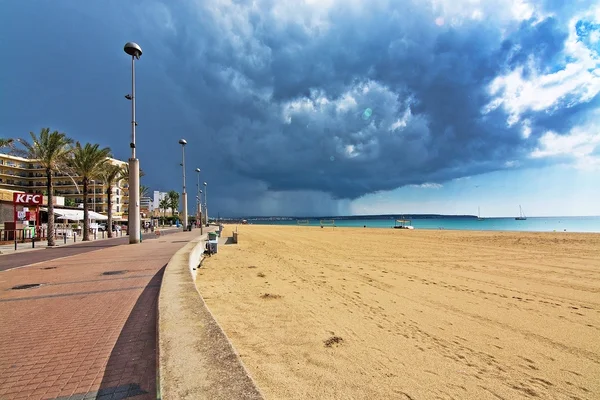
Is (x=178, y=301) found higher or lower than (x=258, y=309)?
higher

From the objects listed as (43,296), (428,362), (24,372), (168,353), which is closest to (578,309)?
(428,362)

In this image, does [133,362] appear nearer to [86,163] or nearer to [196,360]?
[196,360]

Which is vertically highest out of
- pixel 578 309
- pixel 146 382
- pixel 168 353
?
pixel 168 353

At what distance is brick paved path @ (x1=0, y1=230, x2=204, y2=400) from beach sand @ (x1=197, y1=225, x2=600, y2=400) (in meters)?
1.26

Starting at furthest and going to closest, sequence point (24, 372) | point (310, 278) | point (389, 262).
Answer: point (389, 262), point (310, 278), point (24, 372)

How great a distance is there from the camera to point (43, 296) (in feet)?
22.6

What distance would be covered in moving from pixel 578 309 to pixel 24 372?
30.8 feet

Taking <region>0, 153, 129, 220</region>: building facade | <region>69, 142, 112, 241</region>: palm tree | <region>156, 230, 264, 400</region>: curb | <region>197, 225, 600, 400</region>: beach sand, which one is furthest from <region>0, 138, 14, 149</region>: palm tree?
<region>0, 153, 129, 220</region>: building facade

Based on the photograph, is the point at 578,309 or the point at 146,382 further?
the point at 578,309

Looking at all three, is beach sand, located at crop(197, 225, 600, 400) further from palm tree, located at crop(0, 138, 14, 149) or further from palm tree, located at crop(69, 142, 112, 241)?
palm tree, located at crop(69, 142, 112, 241)

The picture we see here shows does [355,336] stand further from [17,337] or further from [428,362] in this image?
[17,337]

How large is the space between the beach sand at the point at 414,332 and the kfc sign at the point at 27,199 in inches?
1059

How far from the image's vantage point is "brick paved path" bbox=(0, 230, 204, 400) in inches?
122

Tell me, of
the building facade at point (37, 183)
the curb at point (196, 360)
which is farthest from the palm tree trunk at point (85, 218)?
the building facade at point (37, 183)
